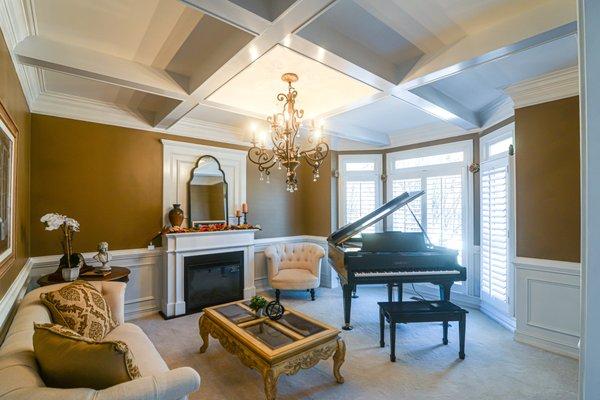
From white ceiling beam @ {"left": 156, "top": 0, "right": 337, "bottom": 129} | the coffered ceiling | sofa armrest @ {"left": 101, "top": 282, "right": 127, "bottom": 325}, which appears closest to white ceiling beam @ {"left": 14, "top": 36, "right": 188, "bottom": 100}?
the coffered ceiling

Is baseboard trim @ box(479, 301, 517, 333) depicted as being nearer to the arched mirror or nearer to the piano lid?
the piano lid

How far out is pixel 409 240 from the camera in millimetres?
3705

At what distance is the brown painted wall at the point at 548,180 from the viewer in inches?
112

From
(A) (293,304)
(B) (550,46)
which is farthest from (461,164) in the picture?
(A) (293,304)

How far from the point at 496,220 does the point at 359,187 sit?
2.28 metres

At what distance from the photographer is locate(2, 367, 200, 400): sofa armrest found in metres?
1.08

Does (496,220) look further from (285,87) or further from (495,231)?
(285,87)

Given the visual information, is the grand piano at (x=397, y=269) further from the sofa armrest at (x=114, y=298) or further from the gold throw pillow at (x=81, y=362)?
the gold throw pillow at (x=81, y=362)

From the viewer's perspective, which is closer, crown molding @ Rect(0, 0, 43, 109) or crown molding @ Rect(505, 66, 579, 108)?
crown molding @ Rect(0, 0, 43, 109)

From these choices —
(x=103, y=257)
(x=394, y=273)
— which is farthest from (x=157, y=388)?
(x=394, y=273)

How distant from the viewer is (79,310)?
207cm

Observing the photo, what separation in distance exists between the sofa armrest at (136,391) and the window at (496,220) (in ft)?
12.3

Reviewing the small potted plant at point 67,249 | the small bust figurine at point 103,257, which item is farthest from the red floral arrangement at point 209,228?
the small potted plant at point 67,249

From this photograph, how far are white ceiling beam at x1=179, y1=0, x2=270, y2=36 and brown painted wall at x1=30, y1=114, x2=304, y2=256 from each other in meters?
2.84
